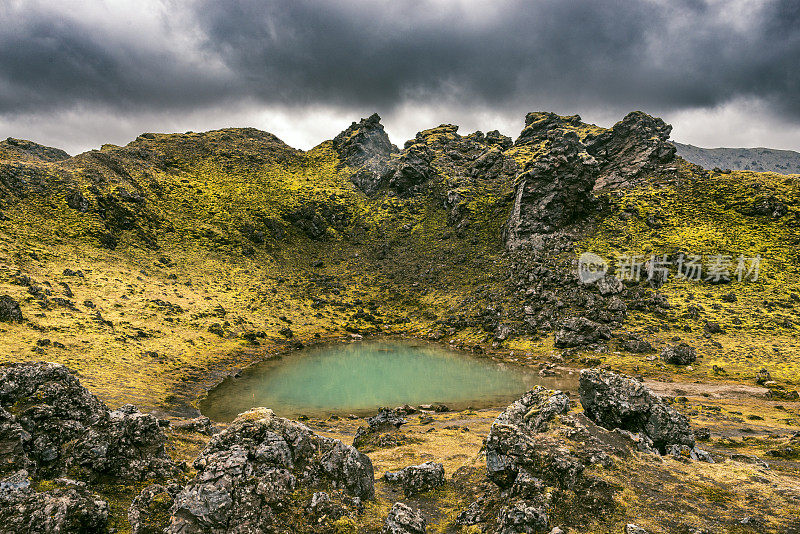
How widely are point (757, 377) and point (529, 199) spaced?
62.3m

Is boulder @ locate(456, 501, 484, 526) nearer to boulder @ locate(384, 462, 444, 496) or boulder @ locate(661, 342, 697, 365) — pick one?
boulder @ locate(384, 462, 444, 496)

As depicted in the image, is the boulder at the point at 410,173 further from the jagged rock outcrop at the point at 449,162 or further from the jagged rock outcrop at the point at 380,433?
the jagged rock outcrop at the point at 380,433

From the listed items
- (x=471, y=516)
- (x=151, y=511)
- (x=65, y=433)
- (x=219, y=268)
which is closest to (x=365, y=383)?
(x=471, y=516)

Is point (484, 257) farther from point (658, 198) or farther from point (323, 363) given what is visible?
point (323, 363)

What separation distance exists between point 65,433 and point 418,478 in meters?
16.0

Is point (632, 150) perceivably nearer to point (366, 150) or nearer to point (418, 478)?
point (366, 150)

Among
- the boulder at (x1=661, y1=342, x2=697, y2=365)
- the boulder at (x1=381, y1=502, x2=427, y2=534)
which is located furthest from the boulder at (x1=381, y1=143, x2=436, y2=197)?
the boulder at (x1=381, y1=502, x2=427, y2=534)

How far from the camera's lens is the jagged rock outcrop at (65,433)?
13.0 metres

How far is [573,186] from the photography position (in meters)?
92.4

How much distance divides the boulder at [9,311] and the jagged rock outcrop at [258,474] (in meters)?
51.1

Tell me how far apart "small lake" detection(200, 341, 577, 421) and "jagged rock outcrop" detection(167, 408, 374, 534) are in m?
26.3

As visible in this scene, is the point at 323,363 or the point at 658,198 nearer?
the point at 323,363

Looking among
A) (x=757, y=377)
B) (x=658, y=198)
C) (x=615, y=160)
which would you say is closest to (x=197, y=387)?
(x=757, y=377)

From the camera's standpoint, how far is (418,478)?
58.9 feet
